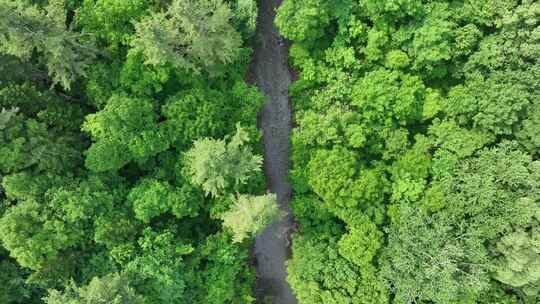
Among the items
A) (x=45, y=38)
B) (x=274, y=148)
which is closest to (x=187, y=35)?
(x=45, y=38)

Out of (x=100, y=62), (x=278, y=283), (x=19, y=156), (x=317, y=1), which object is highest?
(x=317, y=1)

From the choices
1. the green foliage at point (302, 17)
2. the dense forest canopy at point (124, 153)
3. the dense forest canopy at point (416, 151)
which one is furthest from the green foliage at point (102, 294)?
the green foliage at point (302, 17)

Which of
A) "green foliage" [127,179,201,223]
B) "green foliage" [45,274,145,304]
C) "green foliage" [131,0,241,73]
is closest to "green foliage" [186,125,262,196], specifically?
"green foliage" [127,179,201,223]

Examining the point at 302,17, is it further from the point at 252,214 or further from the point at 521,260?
the point at 521,260

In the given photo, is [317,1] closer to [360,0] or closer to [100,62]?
[360,0]

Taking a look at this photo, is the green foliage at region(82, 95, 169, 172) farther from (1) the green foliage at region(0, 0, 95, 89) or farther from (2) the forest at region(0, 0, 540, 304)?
(1) the green foliage at region(0, 0, 95, 89)

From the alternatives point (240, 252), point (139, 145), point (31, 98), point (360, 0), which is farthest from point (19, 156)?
point (360, 0)

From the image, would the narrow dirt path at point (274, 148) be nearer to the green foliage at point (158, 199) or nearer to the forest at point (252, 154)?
the forest at point (252, 154)
